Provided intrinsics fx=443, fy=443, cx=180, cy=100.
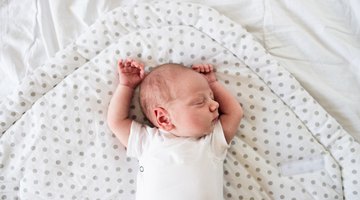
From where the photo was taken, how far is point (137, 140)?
117 centimetres

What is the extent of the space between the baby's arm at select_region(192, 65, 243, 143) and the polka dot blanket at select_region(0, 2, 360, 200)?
3cm

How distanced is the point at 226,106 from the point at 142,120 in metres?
0.24

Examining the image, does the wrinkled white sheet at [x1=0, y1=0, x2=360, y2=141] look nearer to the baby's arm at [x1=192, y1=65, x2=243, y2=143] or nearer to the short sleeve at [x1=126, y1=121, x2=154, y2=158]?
the baby's arm at [x1=192, y1=65, x2=243, y2=143]

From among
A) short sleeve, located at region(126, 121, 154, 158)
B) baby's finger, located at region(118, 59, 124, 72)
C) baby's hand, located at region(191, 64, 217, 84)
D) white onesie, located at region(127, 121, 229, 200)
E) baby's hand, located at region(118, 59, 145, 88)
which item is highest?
baby's finger, located at region(118, 59, 124, 72)

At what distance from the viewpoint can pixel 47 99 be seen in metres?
1.23

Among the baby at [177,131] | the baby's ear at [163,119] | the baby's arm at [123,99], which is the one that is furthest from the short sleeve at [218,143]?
the baby's arm at [123,99]

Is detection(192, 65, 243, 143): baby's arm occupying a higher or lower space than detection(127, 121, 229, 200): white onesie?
higher

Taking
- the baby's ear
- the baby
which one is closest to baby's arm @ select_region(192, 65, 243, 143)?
the baby

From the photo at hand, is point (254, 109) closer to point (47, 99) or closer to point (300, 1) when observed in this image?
point (300, 1)

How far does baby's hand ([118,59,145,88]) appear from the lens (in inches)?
47.2

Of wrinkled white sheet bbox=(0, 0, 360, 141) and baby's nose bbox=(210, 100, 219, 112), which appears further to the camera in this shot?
wrinkled white sheet bbox=(0, 0, 360, 141)

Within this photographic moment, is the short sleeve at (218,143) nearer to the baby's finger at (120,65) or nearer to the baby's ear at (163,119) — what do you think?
the baby's ear at (163,119)

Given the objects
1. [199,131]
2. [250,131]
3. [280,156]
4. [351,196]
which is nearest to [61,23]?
[199,131]

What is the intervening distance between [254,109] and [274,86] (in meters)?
0.08
